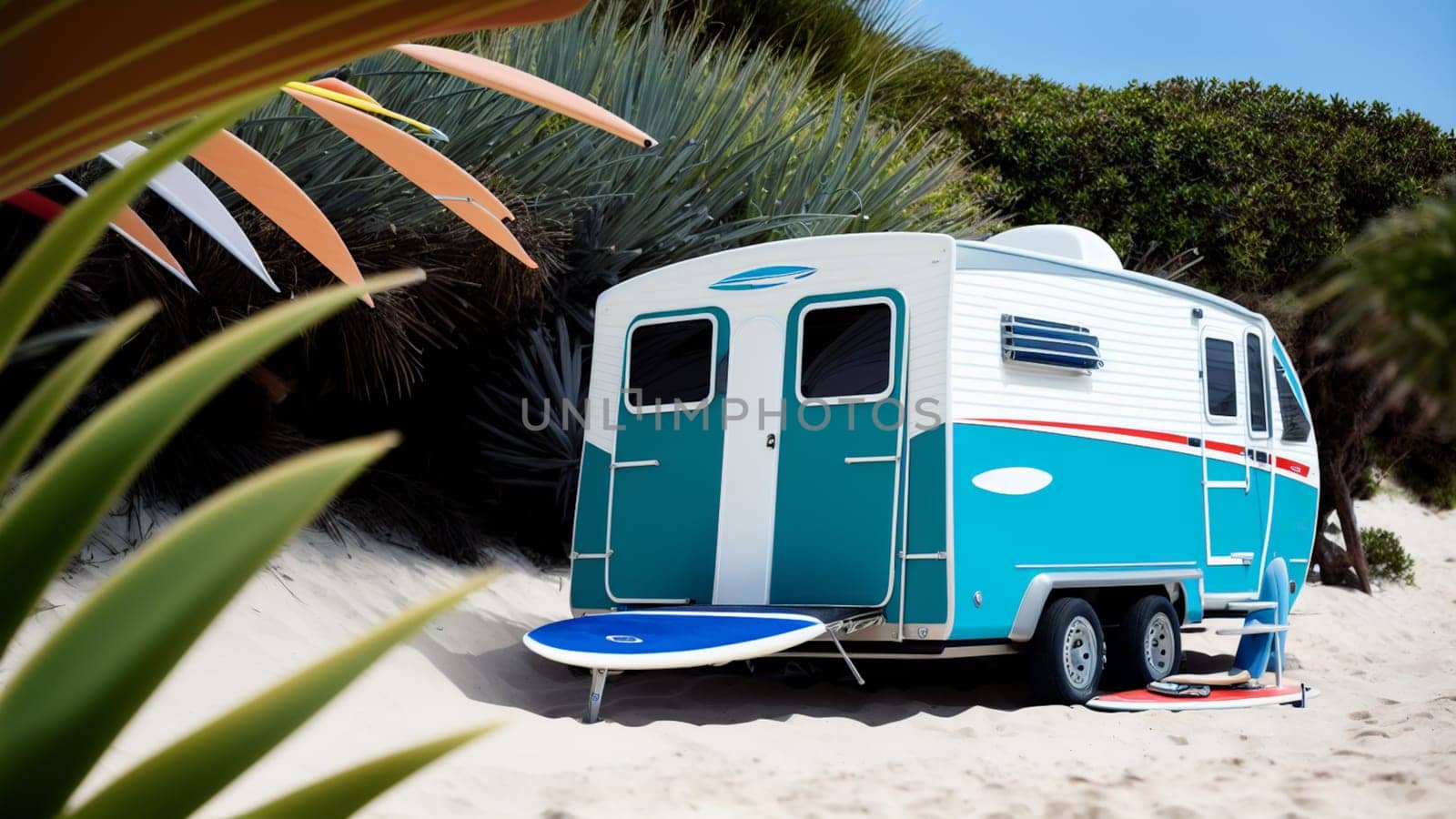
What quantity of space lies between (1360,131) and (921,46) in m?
5.74

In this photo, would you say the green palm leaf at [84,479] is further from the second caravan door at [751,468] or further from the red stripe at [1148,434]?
the second caravan door at [751,468]

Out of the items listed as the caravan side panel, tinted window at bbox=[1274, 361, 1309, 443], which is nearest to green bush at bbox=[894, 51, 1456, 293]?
tinted window at bbox=[1274, 361, 1309, 443]

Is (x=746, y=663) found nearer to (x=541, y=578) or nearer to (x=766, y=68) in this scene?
(x=541, y=578)

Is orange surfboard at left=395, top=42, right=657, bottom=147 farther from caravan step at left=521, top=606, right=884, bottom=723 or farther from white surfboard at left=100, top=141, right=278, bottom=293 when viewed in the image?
caravan step at left=521, top=606, right=884, bottom=723

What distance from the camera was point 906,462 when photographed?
21.3ft

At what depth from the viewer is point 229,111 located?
3.61ft

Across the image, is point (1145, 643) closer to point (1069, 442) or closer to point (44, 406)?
point (1069, 442)

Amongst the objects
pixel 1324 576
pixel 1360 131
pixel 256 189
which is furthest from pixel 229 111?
pixel 1360 131

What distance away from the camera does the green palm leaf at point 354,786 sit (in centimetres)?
111

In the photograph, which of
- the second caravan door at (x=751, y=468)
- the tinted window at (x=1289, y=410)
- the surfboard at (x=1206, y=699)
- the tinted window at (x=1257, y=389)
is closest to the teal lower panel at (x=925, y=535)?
the second caravan door at (x=751, y=468)

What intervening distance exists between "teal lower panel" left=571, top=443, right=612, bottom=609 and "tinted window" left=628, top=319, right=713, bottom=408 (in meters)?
0.44

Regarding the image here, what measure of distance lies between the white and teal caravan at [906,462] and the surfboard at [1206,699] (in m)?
0.19

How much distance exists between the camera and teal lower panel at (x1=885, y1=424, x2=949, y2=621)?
249 inches

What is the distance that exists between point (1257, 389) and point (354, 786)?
8.34m
